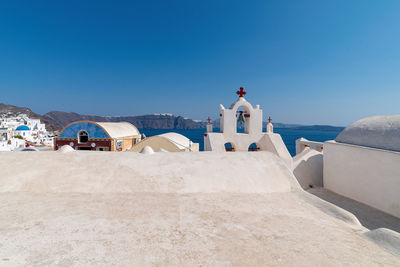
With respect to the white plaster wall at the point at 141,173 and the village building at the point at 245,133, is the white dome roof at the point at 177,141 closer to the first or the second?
the village building at the point at 245,133

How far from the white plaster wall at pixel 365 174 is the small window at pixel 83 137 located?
22599 mm

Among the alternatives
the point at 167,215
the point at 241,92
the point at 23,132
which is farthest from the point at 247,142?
the point at 23,132

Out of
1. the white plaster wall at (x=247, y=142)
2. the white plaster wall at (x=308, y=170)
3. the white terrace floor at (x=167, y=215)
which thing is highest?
the white plaster wall at (x=247, y=142)

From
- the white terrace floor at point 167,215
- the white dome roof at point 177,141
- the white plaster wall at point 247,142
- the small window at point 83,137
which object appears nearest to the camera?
the white terrace floor at point 167,215

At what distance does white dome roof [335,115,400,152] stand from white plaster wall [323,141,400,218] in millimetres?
364

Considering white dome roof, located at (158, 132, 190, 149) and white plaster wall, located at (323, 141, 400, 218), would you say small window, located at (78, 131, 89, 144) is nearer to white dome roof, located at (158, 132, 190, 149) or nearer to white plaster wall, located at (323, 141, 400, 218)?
white dome roof, located at (158, 132, 190, 149)

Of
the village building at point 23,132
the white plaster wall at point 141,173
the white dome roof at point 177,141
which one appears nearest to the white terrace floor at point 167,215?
the white plaster wall at point 141,173

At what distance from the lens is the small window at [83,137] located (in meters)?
20.4

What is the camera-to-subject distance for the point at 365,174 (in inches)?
330

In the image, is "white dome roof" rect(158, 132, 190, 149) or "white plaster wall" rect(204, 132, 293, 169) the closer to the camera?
"white plaster wall" rect(204, 132, 293, 169)

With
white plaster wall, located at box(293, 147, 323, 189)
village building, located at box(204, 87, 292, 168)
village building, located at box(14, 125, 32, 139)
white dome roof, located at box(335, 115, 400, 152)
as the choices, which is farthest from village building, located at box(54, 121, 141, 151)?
village building, located at box(14, 125, 32, 139)

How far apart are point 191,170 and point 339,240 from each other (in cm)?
406

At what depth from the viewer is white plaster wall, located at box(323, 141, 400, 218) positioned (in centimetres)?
735

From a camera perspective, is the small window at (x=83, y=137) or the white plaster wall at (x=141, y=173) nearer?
the white plaster wall at (x=141, y=173)
